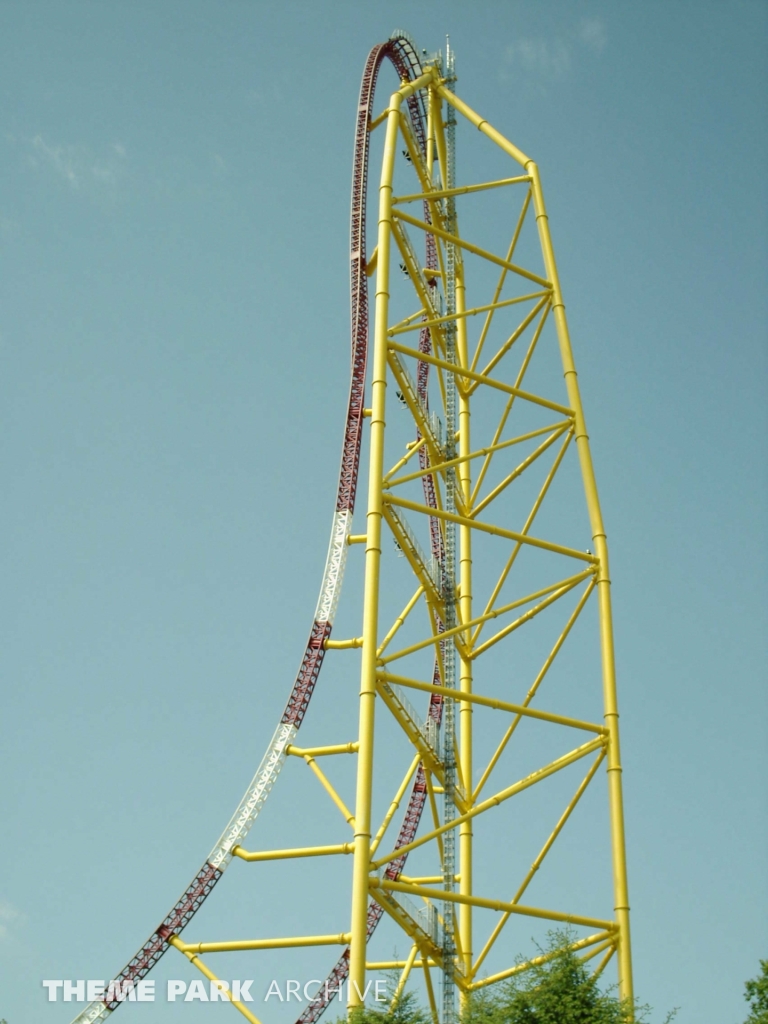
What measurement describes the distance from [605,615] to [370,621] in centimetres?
328

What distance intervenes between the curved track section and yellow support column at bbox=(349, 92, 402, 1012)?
553 cm

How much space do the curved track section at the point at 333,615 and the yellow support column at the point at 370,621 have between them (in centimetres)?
553

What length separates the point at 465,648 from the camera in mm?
17922

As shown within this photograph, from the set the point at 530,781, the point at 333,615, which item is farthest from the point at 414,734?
the point at 333,615

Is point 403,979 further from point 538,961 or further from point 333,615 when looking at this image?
point 333,615

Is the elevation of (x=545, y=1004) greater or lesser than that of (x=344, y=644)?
lesser

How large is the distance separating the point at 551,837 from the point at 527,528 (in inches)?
152

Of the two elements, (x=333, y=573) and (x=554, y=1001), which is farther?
(x=333, y=573)

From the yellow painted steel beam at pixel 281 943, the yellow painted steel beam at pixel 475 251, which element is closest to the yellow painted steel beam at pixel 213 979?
the yellow painted steel beam at pixel 281 943

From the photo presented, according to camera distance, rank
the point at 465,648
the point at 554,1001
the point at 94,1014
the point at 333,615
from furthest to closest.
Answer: the point at 333,615, the point at 94,1014, the point at 465,648, the point at 554,1001

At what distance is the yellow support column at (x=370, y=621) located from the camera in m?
13.4

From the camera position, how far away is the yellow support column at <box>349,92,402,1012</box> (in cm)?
1341

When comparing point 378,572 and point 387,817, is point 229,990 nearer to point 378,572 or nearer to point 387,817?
point 387,817

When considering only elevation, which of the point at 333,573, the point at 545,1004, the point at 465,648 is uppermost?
the point at 333,573
